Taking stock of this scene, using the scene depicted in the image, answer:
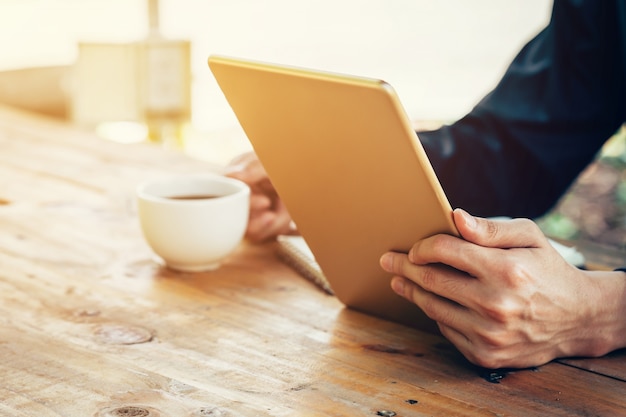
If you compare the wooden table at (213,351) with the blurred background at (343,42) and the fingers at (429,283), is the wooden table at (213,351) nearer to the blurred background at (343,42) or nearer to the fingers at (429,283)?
the fingers at (429,283)

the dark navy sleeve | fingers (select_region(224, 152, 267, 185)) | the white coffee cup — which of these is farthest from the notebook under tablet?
the dark navy sleeve

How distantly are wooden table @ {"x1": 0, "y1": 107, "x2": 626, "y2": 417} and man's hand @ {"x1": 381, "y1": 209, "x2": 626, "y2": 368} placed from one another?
1.1 inches

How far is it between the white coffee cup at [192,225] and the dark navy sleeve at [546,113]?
0.44 meters

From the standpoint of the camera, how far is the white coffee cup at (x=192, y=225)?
3.90ft

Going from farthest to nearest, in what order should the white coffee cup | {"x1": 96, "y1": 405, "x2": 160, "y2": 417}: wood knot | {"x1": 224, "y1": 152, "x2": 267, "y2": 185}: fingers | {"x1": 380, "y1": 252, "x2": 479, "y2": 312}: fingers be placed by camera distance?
{"x1": 224, "y1": 152, "x2": 267, "y2": 185}: fingers < the white coffee cup < {"x1": 380, "y1": 252, "x2": 479, "y2": 312}: fingers < {"x1": 96, "y1": 405, "x2": 160, "y2": 417}: wood knot

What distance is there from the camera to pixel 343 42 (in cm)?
512

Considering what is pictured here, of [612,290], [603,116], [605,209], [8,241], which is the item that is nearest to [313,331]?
[612,290]

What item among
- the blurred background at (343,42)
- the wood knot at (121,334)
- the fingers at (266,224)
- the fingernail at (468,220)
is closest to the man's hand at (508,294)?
the fingernail at (468,220)

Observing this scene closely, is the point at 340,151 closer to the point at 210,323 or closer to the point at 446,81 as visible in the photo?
the point at 210,323

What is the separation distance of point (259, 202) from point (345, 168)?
1.47 ft

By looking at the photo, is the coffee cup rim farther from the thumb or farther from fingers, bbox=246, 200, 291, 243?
the thumb

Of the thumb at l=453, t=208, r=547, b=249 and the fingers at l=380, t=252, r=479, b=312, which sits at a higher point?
the thumb at l=453, t=208, r=547, b=249

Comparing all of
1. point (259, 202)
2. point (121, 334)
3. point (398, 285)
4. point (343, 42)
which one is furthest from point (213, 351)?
point (343, 42)

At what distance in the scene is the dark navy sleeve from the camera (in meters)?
1.49
